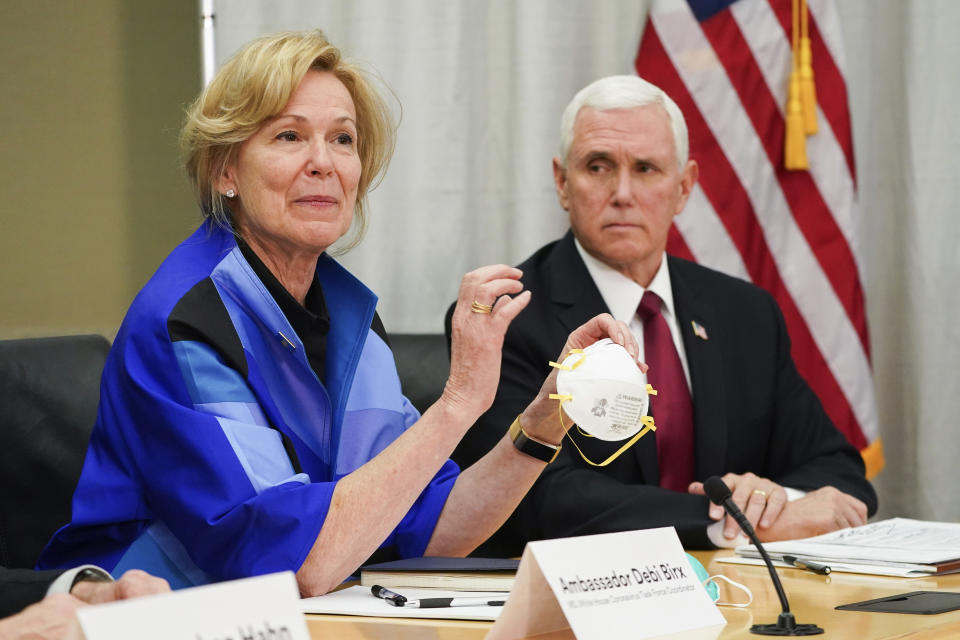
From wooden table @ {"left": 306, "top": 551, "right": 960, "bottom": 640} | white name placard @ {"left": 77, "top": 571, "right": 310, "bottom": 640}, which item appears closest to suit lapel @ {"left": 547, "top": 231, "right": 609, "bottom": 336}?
wooden table @ {"left": 306, "top": 551, "right": 960, "bottom": 640}

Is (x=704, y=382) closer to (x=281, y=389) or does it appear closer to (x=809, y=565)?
(x=809, y=565)

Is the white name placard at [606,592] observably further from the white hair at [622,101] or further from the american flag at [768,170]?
the american flag at [768,170]

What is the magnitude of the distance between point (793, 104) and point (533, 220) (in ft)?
2.92

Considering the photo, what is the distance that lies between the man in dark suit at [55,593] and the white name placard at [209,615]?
129 millimetres

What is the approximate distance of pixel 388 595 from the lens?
1681 millimetres

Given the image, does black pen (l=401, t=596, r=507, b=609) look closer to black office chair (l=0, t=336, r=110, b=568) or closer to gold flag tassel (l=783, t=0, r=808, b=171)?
black office chair (l=0, t=336, r=110, b=568)

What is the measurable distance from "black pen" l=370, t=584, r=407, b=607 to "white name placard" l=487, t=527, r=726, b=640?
Answer: 0.27 m

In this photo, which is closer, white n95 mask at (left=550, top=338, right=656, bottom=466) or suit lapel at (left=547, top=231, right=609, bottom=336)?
white n95 mask at (left=550, top=338, right=656, bottom=466)

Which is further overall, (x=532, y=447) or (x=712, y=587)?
(x=532, y=447)

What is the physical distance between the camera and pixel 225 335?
6.26 feet

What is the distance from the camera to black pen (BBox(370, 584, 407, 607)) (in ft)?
5.40

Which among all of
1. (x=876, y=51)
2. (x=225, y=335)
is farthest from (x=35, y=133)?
(x=876, y=51)

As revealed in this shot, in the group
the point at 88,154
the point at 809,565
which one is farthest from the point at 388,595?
the point at 88,154

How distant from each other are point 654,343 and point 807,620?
4.20 feet
